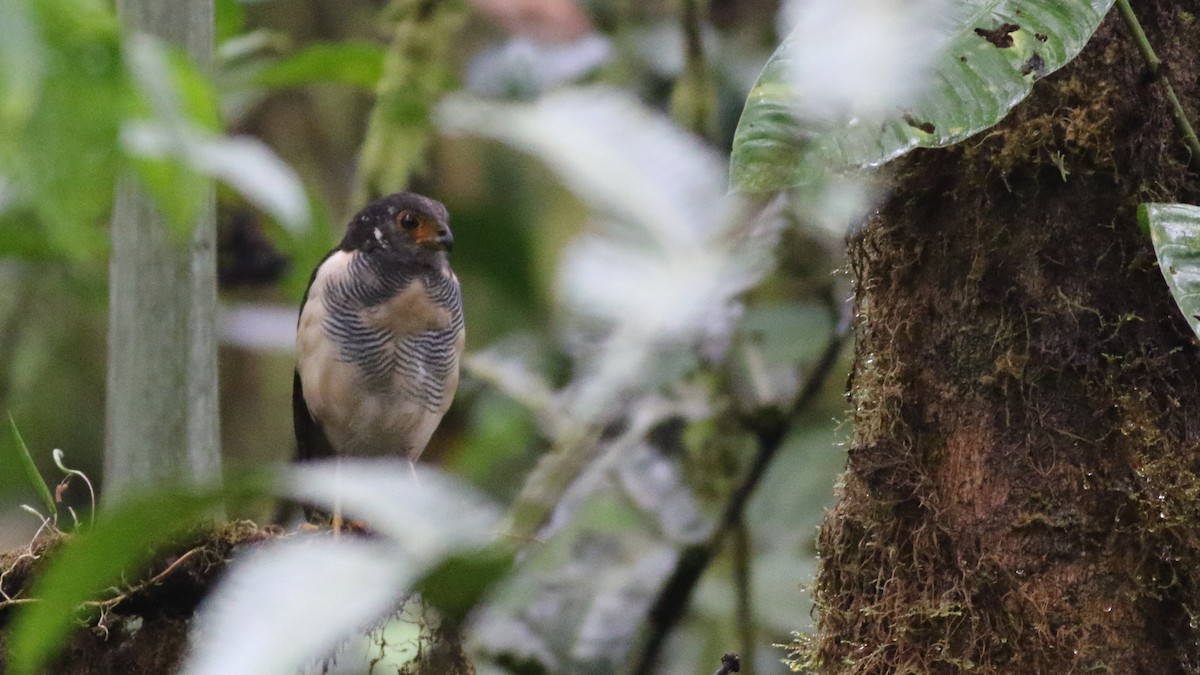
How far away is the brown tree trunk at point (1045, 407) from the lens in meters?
1.92

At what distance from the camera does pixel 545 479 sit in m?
3.08

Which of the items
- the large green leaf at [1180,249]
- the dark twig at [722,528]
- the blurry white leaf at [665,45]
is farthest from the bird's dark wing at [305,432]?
the large green leaf at [1180,249]

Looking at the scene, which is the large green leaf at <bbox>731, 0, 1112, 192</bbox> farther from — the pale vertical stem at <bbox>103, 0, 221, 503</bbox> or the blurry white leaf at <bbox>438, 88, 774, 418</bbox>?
the pale vertical stem at <bbox>103, 0, 221, 503</bbox>

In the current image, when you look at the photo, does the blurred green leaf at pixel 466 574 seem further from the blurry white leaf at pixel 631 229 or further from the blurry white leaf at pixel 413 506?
the blurry white leaf at pixel 631 229

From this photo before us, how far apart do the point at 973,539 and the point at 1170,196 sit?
61 centimetres

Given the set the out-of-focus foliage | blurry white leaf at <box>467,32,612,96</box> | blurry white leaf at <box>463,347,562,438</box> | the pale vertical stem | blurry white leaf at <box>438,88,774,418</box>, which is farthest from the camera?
blurry white leaf at <box>467,32,612,96</box>

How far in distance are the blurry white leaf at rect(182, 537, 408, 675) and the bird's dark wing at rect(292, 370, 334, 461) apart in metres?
3.24

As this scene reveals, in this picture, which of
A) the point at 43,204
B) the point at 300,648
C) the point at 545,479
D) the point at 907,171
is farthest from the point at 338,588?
the point at 545,479

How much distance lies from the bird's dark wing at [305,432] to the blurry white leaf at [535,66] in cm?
122

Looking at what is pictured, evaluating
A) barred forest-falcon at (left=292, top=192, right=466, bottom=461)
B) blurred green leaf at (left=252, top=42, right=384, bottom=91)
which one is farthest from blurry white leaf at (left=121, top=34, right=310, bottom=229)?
barred forest-falcon at (left=292, top=192, right=466, bottom=461)

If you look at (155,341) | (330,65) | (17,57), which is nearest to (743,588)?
(330,65)

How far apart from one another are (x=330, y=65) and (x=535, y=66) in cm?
203

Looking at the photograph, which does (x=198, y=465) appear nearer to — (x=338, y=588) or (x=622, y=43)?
(x=338, y=588)

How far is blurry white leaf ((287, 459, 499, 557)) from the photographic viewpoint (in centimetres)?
82
